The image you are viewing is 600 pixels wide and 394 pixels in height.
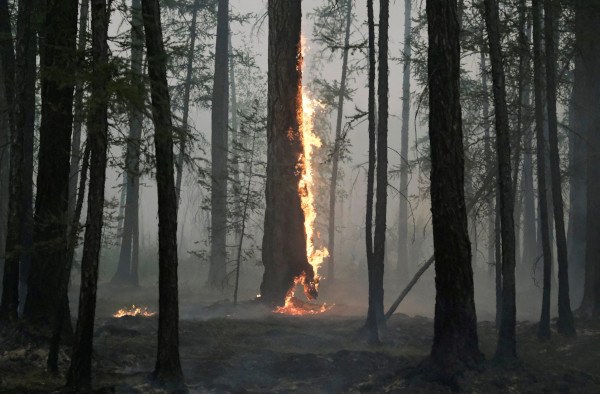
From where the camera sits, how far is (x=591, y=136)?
15156 millimetres

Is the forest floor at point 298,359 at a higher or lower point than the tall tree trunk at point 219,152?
lower

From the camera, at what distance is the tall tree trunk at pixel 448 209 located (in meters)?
9.24

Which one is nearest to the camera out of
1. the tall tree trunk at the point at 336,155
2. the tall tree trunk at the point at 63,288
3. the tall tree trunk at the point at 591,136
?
the tall tree trunk at the point at 63,288

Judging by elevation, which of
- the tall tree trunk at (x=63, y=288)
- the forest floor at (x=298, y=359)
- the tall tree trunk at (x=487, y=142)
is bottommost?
the forest floor at (x=298, y=359)

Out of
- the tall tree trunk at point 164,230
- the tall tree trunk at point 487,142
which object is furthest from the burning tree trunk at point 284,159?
the tall tree trunk at point 164,230

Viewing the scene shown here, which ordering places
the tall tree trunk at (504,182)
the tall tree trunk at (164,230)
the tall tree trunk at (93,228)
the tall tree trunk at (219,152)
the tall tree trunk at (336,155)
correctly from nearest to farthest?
the tall tree trunk at (93,228), the tall tree trunk at (164,230), the tall tree trunk at (504,182), the tall tree trunk at (219,152), the tall tree trunk at (336,155)

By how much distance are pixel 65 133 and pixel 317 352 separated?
20.0ft

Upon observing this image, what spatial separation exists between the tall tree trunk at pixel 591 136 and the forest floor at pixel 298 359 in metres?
0.91

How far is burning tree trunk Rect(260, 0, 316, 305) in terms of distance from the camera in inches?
688

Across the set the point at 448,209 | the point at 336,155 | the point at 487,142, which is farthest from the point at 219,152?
the point at 448,209

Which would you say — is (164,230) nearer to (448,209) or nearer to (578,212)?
(448,209)

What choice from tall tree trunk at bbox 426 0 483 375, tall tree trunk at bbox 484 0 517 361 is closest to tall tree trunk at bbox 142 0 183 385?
tall tree trunk at bbox 426 0 483 375

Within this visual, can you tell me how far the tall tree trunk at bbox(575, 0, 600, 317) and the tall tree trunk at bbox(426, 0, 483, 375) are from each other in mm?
5449

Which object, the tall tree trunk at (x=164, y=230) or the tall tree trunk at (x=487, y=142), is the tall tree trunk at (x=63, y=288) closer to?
the tall tree trunk at (x=164, y=230)
